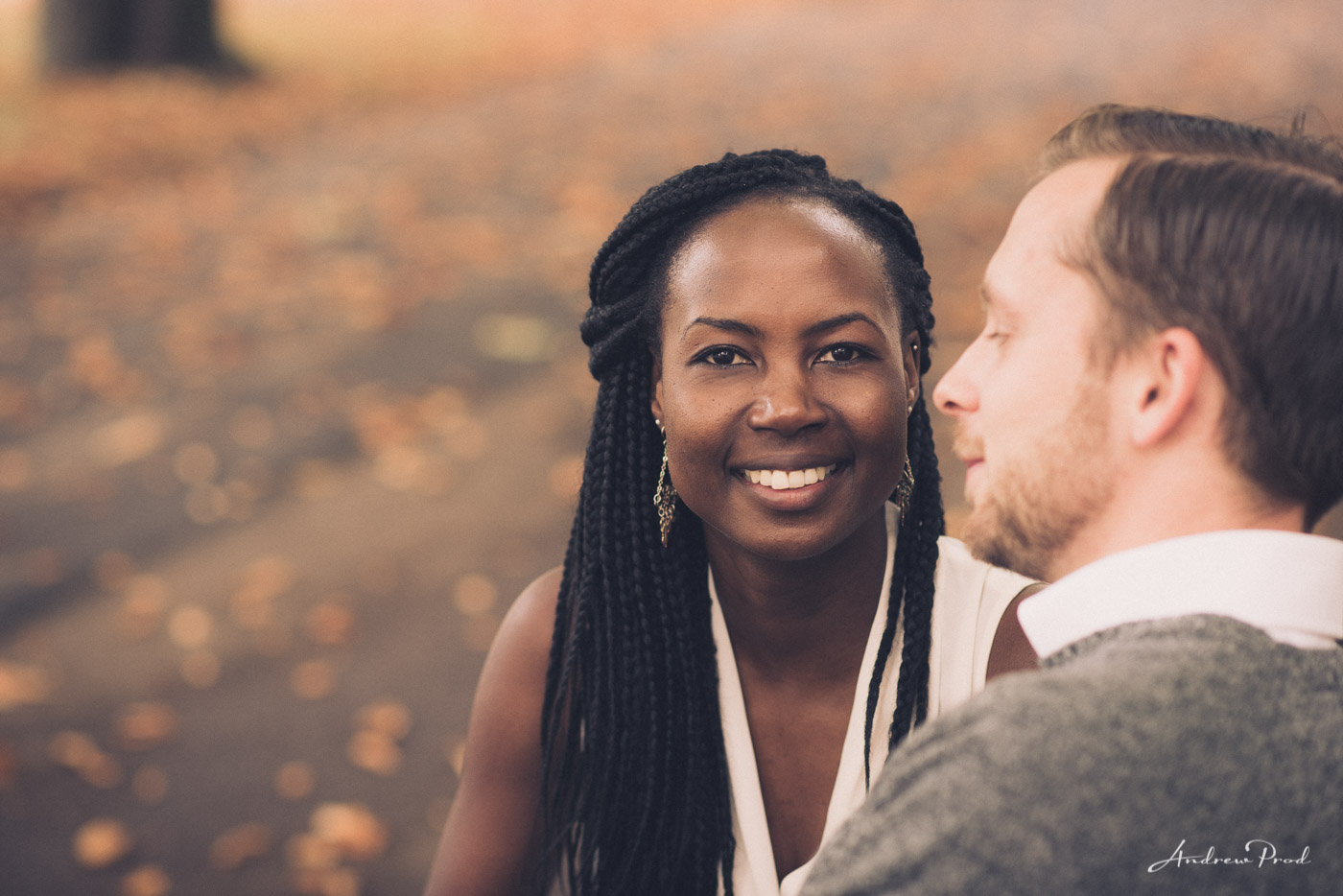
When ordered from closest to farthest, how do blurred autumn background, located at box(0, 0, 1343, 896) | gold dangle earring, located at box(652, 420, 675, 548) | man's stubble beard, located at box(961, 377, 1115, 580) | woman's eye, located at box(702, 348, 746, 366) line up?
man's stubble beard, located at box(961, 377, 1115, 580) → woman's eye, located at box(702, 348, 746, 366) → gold dangle earring, located at box(652, 420, 675, 548) → blurred autumn background, located at box(0, 0, 1343, 896)

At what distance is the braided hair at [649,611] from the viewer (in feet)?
7.77

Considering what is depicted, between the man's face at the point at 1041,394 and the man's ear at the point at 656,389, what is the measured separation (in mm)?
679

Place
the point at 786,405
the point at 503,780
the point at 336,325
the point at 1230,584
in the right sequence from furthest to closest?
1. the point at 336,325
2. the point at 503,780
3. the point at 786,405
4. the point at 1230,584

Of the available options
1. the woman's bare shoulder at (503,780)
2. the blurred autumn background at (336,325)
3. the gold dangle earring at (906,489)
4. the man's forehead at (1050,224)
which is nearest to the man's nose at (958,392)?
the man's forehead at (1050,224)

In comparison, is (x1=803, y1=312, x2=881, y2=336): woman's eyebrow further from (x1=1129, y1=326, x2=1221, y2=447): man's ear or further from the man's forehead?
(x1=1129, y1=326, x2=1221, y2=447): man's ear

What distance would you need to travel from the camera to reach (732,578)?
8.22 feet

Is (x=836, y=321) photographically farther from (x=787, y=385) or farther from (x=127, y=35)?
(x=127, y=35)

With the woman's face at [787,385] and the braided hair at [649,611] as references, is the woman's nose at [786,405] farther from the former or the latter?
the braided hair at [649,611]

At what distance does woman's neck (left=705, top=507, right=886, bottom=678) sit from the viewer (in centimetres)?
240

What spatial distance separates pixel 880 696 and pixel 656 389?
0.81 meters

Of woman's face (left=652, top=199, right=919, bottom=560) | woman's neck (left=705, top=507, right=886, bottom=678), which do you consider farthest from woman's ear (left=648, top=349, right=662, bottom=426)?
woman's neck (left=705, top=507, right=886, bottom=678)

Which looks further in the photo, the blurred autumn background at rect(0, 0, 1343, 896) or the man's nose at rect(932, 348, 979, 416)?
the blurred autumn background at rect(0, 0, 1343, 896)

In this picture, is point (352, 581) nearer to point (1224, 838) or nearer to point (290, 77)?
point (1224, 838)

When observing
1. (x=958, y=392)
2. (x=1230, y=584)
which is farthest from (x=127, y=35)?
(x=1230, y=584)
